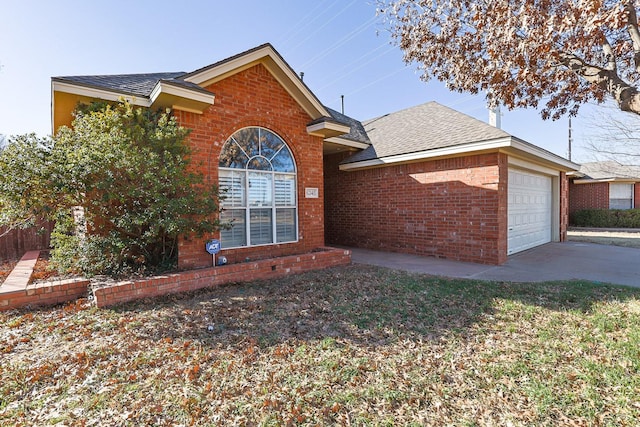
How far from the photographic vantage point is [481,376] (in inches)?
121

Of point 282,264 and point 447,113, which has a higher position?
point 447,113

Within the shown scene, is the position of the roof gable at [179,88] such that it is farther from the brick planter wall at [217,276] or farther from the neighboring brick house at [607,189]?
the neighboring brick house at [607,189]

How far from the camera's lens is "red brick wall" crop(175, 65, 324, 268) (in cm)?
642

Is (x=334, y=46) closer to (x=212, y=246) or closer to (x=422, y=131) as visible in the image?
(x=422, y=131)

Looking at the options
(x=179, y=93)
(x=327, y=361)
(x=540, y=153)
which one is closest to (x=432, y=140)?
(x=540, y=153)

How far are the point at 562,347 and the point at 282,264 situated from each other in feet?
16.7

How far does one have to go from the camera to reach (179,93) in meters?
5.74

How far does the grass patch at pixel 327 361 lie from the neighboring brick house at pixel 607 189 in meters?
20.0

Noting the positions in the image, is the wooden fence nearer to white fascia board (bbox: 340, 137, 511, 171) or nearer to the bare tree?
white fascia board (bbox: 340, 137, 511, 171)

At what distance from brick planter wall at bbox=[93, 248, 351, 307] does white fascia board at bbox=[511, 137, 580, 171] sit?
209 inches

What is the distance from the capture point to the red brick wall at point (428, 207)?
8.22 m

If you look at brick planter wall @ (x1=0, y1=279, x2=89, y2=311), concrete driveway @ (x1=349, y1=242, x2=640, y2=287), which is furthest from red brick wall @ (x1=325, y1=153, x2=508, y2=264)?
brick planter wall @ (x1=0, y1=279, x2=89, y2=311)

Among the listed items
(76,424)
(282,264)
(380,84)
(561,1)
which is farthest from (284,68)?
(380,84)

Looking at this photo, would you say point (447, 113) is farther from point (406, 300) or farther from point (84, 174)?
point (84, 174)
